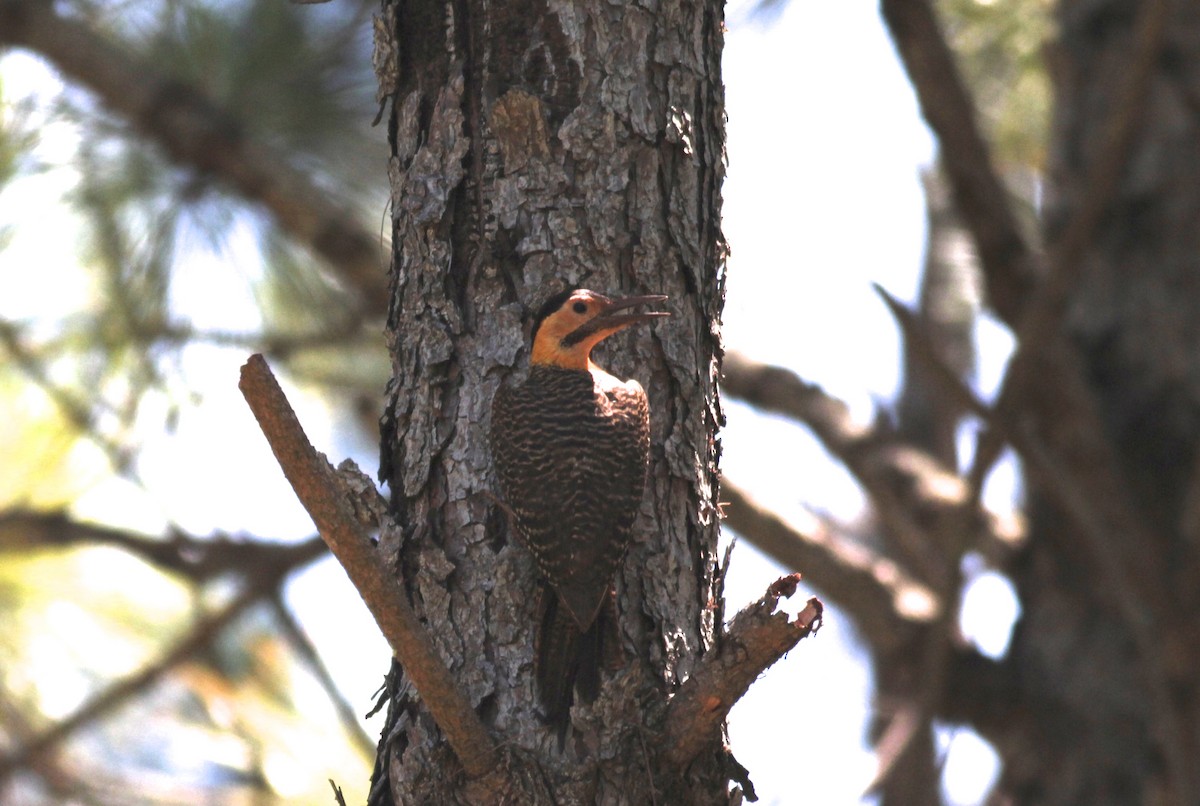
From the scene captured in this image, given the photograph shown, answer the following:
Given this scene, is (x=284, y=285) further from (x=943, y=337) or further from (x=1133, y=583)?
(x=943, y=337)

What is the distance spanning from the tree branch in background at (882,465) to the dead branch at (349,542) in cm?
335

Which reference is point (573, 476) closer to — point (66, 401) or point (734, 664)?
point (734, 664)

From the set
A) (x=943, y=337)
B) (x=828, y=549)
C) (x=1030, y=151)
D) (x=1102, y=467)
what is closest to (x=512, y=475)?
(x=828, y=549)

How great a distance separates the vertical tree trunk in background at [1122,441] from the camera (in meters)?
5.68

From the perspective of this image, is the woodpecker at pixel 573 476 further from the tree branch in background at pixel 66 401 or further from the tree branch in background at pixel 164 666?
the tree branch in background at pixel 66 401

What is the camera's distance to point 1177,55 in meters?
6.73

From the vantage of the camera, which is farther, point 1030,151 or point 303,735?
point 1030,151

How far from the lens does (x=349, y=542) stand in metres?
2.13

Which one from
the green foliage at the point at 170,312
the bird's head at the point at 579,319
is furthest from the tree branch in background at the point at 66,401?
the bird's head at the point at 579,319

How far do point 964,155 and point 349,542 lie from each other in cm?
370

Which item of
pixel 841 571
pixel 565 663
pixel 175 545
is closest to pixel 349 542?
pixel 565 663

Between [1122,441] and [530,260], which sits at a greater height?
[1122,441]

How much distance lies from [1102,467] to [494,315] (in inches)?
143

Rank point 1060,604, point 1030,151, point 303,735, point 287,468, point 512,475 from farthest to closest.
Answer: point 1030,151, point 303,735, point 1060,604, point 512,475, point 287,468
